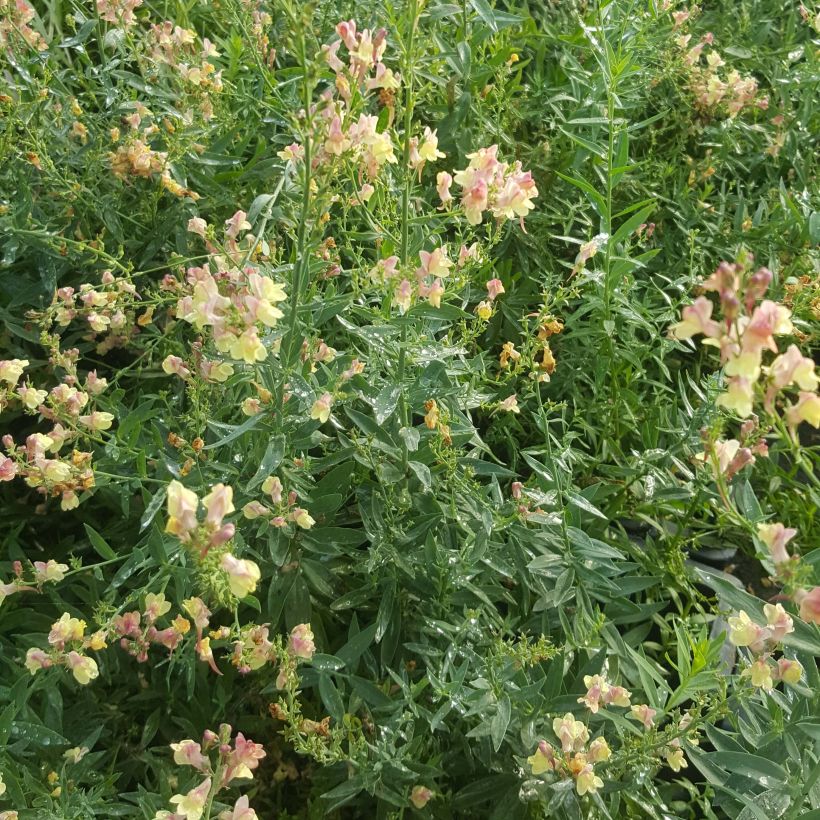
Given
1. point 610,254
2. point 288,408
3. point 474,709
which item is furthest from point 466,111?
point 474,709

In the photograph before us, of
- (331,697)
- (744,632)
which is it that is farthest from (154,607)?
(744,632)

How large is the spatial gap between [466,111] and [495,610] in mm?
1423

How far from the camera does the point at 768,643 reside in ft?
5.12

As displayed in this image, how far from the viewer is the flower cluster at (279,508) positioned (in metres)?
1.70

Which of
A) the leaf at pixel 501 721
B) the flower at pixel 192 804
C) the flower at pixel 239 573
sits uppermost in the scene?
the flower at pixel 239 573

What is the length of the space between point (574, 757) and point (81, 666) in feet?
3.00

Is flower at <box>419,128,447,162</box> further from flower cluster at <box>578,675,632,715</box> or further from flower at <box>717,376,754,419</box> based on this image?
flower cluster at <box>578,675,632,715</box>

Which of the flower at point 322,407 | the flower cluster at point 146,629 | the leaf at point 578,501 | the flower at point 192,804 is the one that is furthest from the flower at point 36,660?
the leaf at point 578,501

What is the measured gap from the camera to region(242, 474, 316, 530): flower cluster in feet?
5.57

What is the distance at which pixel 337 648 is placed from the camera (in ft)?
6.85

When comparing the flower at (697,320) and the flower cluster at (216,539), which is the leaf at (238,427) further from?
the flower at (697,320)

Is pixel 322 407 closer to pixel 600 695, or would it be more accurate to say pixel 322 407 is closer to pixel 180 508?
pixel 180 508

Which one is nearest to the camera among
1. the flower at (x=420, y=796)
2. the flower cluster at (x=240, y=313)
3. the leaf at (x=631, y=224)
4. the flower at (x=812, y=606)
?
the flower at (x=812, y=606)

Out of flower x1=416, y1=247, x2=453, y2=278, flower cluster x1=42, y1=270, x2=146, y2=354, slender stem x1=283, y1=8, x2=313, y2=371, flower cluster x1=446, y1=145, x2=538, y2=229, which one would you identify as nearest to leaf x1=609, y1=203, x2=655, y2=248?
flower cluster x1=446, y1=145, x2=538, y2=229
